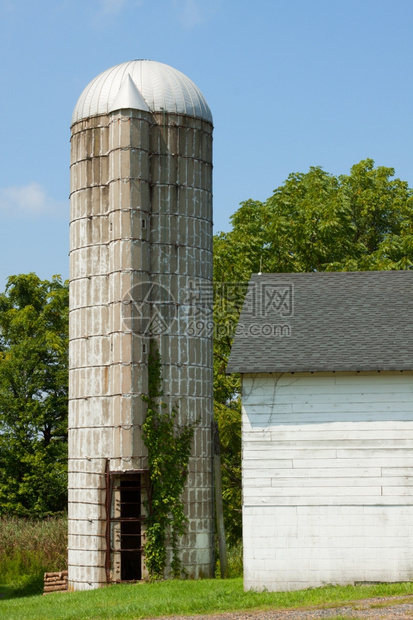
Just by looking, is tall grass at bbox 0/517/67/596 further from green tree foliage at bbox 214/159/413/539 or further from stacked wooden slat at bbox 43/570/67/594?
green tree foliage at bbox 214/159/413/539

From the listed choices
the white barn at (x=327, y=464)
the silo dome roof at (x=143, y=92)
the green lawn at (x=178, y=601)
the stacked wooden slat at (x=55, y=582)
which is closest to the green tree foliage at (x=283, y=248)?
the stacked wooden slat at (x=55, y=582)

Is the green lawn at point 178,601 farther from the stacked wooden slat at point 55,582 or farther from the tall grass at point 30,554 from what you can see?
the tall grass at point 30,554

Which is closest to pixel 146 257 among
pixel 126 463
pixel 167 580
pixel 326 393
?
pixel 126 463

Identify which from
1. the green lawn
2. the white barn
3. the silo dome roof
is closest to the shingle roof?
the white barn

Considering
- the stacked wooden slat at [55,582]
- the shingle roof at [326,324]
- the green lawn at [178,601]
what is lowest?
the stacked wooden slat at [55,582]

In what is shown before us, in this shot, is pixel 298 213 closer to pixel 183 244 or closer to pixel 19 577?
pixel 183 244

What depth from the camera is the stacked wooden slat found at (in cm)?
2661

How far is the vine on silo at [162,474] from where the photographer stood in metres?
24.8

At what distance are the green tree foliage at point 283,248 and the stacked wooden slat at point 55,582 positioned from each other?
9.52 m

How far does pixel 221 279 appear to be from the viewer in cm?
3819

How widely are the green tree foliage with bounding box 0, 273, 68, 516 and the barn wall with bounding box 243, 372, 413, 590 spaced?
75.3ft

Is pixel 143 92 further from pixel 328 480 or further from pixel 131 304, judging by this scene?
pixel 328 480

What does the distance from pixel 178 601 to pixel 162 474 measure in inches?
244

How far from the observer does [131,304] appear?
25.3 metres
